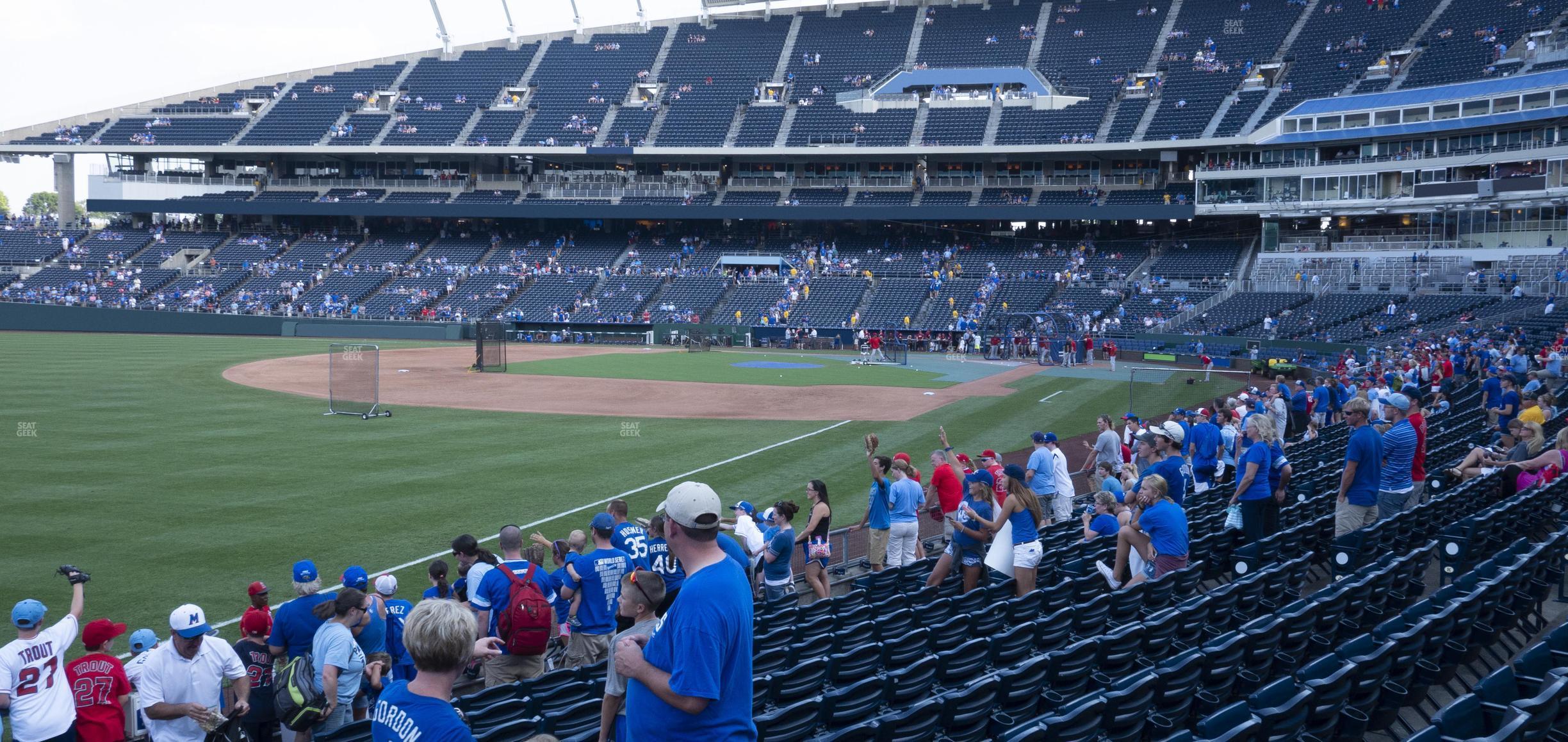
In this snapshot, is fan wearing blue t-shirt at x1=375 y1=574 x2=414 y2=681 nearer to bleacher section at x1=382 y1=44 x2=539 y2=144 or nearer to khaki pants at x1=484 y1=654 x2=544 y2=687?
khaki pants at x1=484 y1=654 x2=544 y2=687

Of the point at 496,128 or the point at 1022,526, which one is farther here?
the point at 496,128

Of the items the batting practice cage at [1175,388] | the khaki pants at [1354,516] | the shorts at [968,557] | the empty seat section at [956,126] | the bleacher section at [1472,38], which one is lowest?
the batting practice cage at [1175,388]

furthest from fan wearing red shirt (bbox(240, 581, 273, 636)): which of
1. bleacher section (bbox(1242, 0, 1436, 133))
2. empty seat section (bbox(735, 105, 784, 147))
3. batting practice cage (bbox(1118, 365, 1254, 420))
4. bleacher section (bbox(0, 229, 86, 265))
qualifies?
bleacher section (bbox(0, 229, 86, 265))

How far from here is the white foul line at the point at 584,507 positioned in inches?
494

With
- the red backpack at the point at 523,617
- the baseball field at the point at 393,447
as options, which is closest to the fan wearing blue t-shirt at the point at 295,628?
the red backpack at the point at 523,617

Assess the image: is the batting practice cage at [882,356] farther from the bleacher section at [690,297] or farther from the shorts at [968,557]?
the shorts at [968,557]

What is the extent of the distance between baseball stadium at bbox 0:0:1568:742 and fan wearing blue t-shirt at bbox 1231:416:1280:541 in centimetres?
8

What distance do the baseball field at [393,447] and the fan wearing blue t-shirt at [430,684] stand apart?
8843 mm

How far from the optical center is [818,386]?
123 ft

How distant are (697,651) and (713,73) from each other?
74.6 m

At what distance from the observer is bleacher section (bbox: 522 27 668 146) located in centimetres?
7156

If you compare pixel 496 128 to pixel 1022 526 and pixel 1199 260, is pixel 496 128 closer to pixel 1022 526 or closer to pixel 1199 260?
pixel 1199 260

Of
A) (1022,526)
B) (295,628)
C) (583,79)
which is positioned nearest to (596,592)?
(295,628)

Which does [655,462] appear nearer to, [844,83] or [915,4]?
[844,83]
